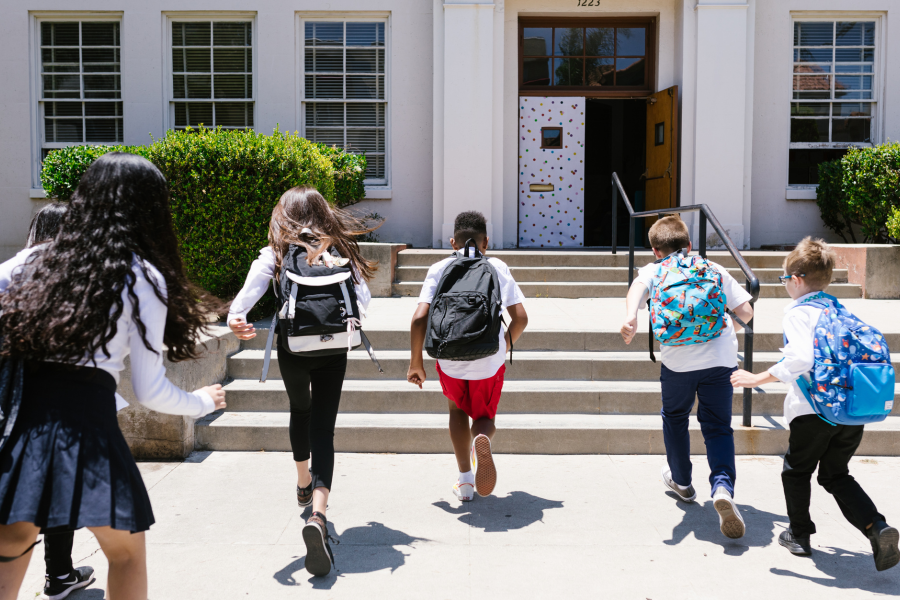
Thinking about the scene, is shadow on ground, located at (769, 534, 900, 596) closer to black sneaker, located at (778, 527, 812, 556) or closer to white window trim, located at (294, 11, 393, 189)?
black sneaker, located at (778, 527, 812, 556)

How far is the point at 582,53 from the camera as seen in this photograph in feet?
37.4

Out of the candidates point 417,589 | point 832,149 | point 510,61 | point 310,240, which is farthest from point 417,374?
point 832,149

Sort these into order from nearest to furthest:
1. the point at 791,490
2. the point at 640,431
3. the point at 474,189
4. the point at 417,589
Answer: the point at 417,589 → the point at 791,490 → the point at 640,431 → the point at 474,189

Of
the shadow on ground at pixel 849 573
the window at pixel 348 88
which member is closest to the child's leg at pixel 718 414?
the shadow on ground at pixel 849 573

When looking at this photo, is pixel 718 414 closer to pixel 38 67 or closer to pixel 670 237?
pixel 670 237

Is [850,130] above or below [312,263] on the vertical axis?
above

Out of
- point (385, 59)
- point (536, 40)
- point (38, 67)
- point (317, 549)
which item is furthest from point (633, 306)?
point (38, 67)

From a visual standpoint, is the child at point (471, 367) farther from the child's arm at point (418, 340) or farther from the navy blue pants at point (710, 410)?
the navy blue pants at point (710, 410)

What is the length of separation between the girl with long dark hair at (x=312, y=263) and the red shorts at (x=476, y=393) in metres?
0.65

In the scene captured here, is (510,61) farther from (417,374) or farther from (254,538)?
(254,538)

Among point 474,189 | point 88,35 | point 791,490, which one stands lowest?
point 791,490

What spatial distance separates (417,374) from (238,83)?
8581mm

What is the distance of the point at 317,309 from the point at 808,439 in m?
2.34

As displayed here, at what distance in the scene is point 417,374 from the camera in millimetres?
3969
